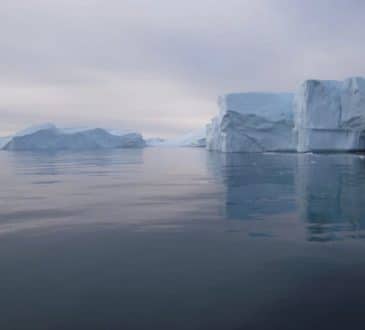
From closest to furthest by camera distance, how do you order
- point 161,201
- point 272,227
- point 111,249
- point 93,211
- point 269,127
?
point 111,249 < point 272,227 < point 93,211 < point 161,201 < point 269,127

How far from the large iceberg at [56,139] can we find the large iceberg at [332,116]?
49.8 m

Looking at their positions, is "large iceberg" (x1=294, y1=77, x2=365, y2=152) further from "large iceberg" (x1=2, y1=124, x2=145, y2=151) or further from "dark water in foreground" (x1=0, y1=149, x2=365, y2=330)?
"large iceberg" (x1=2, y1=124, x2=145, y2=151)

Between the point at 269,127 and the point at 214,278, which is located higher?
the point at 269,127

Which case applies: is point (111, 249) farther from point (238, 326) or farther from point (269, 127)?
point (269, 127)

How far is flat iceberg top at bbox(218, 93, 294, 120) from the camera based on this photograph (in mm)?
44000

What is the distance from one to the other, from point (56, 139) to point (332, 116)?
55901mm

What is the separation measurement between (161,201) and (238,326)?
230 inches

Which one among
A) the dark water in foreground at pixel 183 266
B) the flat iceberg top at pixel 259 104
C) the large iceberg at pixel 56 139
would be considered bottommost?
the dark water in foreground at pixel 183 266

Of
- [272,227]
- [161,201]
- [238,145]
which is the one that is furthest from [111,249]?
[238,145]

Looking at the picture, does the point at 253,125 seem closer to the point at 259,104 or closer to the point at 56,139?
the point at 259,104

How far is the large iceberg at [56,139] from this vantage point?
6919cm

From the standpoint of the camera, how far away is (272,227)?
5.70m

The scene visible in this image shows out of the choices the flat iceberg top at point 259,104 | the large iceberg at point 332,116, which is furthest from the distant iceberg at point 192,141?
the large iceberg at point 332,116

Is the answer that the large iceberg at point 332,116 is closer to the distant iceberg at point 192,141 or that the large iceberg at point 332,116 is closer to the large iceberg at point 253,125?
the large iceberg at point 253,125
